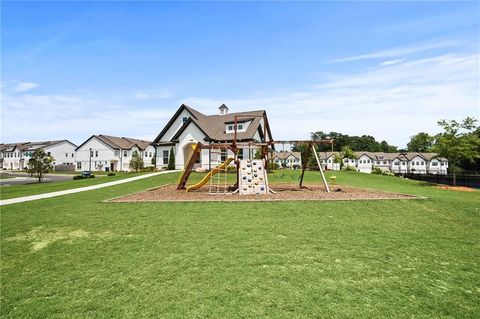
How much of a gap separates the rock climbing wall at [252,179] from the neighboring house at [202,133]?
17.0 meters

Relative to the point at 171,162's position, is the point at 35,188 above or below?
below

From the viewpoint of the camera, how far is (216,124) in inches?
1495

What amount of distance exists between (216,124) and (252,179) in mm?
24052

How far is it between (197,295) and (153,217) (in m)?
5.46

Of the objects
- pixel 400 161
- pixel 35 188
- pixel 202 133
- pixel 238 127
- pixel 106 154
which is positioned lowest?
pixel 35 188

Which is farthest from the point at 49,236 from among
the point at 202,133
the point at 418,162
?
the point at 418,162

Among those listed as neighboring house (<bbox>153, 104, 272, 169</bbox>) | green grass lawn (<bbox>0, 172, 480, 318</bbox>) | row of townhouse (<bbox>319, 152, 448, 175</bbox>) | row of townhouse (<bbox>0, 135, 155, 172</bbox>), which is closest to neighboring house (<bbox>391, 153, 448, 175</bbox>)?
row of townhouse (<bbox>319, 152, 448, 175</bbox>)

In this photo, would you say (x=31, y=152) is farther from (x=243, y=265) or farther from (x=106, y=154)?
(x=243, y=265)

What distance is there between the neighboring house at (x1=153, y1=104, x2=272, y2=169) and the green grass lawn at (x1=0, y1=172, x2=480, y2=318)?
24.4m

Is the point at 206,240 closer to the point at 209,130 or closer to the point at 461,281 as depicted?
the point at 461,281

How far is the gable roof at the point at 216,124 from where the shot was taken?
3406 centimetres

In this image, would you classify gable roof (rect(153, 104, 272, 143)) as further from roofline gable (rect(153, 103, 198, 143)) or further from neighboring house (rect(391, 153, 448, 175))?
neighboring house (rect(391, 153, 448, 175))

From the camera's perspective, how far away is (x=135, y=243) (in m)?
6.57

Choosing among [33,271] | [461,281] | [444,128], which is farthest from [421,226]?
[444,128]
